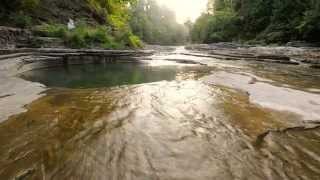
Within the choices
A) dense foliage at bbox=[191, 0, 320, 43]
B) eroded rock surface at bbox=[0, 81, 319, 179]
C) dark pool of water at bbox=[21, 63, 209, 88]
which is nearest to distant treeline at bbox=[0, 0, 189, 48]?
dark pool of water at bbox=[21, 63, 209, 88]

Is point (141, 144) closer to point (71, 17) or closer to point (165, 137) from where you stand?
point (165, 137)

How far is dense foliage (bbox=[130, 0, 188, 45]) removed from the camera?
69.1 metres

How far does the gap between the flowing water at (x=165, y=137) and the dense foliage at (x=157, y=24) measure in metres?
60.3

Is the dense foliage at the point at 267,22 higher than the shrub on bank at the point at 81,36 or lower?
higher

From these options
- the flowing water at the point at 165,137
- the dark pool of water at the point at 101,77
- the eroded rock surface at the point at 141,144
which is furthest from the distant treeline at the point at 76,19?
the eroded rock surface at the point at 141,144

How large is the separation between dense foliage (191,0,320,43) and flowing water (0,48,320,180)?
21.6 metres

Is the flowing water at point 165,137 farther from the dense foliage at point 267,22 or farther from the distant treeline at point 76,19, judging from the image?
the dense foliage at point 267,22

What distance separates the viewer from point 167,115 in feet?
14.4

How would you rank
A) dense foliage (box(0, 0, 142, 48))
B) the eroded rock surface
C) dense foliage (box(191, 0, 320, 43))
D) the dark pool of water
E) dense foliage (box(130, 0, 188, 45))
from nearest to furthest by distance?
the eroded rock surface, the dark pool of water, dense foliage (box(0, 0, 142, 48)), dense foliage (box(191, 0, 320, 43)), dense foliage (box(130, 0, 188, 45))

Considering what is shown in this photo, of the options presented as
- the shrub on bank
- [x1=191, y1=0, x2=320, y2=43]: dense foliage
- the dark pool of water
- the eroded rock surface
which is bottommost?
the dark pool of water

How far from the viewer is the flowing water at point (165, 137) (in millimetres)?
2605

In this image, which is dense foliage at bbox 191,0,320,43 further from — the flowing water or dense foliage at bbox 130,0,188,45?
the flowing water

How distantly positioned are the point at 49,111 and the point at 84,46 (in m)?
13.1

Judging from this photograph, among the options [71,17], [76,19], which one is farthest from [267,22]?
[71,17]
